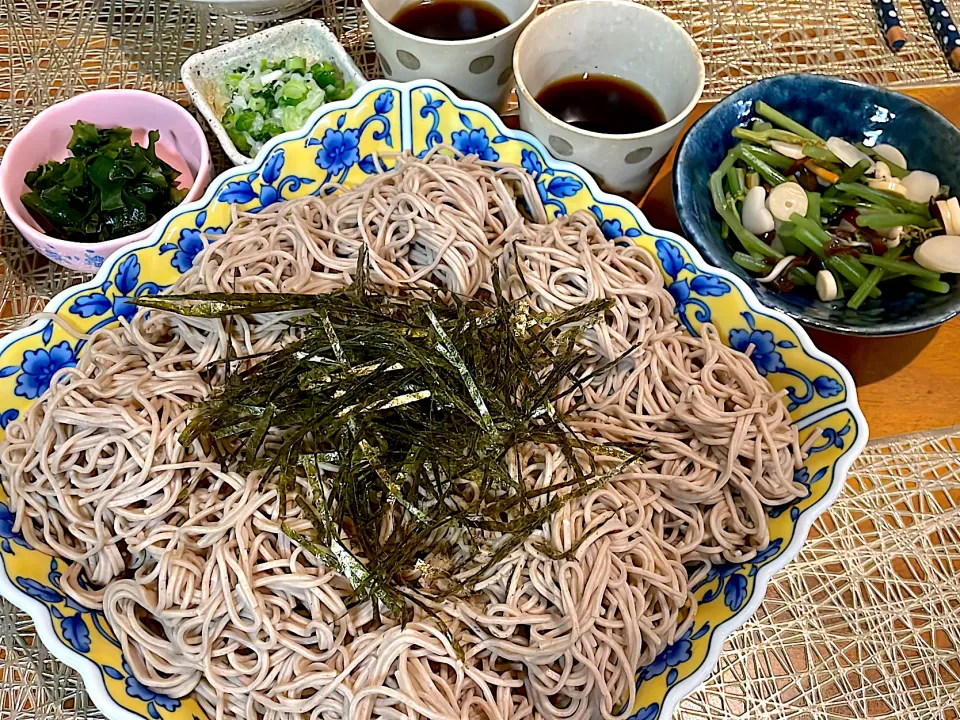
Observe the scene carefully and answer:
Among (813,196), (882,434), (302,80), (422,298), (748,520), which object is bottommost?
(882,434)

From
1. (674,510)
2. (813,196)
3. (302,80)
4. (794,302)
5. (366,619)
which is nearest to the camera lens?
(366,619)

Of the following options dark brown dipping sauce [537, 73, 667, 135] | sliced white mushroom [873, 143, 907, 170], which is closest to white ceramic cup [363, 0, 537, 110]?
dark brown dipping sauce [537, 73, 667, 135]

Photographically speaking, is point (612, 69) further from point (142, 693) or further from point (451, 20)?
point (142, 693)

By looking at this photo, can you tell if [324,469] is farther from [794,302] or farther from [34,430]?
[794,302]

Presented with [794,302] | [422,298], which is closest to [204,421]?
[422,298]

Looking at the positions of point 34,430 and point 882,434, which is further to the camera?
point 882,434

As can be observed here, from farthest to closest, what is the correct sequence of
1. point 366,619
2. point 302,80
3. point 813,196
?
point 302,80 → point 813,196 → point 366,619

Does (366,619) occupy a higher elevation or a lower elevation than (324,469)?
lower

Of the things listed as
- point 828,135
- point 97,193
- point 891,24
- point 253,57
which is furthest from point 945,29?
point 97,193
